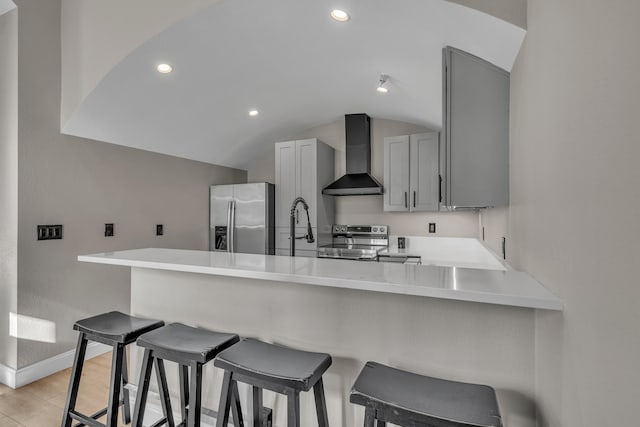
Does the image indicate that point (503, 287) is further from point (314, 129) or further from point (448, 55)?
point (314, 129)

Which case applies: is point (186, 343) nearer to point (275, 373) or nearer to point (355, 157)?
point (275, 373)

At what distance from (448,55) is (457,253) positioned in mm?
2687

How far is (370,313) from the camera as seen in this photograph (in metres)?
1.43

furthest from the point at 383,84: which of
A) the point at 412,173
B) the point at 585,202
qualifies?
the point at 585,202

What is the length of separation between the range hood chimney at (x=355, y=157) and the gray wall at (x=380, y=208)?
0.17m

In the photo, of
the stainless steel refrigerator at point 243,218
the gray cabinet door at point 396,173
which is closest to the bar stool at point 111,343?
the stainless steel refrigerator at point 243,218

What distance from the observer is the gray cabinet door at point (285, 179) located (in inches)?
167

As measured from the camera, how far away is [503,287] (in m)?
1.06

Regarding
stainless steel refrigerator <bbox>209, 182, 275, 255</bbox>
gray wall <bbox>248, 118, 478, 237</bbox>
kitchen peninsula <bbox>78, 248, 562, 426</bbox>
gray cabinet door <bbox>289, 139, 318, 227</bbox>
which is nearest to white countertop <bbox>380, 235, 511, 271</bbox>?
gray wall <bbox>248, 118, 478, 237</bbox>

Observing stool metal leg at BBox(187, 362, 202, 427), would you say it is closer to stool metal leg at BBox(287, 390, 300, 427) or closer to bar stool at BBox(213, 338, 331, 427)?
bar stool at BBox(213, 338, 331, 427)

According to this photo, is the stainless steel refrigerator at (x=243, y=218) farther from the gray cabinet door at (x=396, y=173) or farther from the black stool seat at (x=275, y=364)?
→ the black stool seat at (x=275, y=364)

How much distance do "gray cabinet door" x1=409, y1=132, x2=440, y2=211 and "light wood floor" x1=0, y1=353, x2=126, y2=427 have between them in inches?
133

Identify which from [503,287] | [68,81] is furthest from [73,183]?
[503,287]

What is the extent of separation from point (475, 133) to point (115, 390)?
2.23 metres
